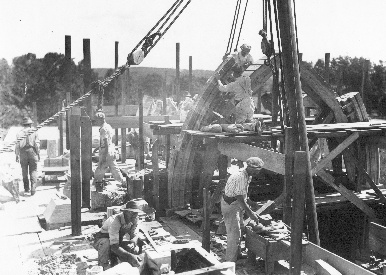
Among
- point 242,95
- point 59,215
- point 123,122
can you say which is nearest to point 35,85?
point 123,122

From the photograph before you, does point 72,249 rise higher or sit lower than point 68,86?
lower

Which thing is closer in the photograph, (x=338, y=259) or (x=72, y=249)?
(x=338, y=259)

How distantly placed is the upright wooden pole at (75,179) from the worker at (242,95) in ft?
11.1

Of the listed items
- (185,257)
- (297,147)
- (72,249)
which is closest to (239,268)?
(185,257)

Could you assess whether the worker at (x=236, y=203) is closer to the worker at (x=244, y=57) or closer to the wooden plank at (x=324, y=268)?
the wooden plank at (x=324, y=268)

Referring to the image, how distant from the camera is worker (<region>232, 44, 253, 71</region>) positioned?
9656mm

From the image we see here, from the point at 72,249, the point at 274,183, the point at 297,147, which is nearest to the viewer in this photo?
the point at 297,147

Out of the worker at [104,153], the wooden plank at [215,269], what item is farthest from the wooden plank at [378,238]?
the worker at [104,153]

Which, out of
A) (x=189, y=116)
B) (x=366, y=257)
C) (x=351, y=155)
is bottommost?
(x=366, y=257)

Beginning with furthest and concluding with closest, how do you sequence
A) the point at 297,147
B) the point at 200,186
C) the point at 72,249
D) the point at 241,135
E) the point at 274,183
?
the point at 274,183 < the point at 200,186 < the point at 241,135 < the point at 72,249 < the point at 297,147

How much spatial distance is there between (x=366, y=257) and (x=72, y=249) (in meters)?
6.85

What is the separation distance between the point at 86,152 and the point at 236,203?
4.26 metres

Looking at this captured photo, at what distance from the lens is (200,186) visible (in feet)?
36.8

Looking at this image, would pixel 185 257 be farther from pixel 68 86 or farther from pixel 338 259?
pixel 68 86
